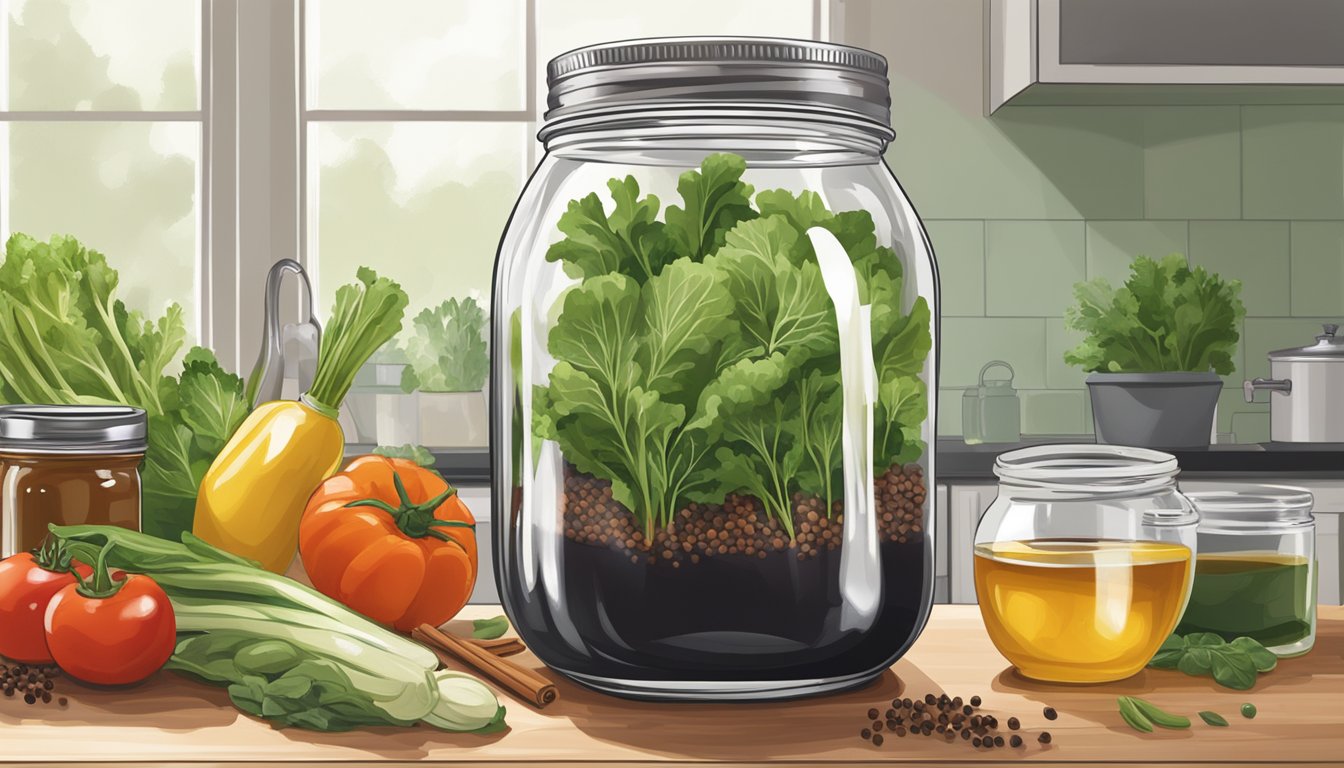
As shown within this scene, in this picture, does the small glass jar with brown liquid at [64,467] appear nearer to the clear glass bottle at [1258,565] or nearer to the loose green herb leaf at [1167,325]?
the clear glass bottle at [1258,565]

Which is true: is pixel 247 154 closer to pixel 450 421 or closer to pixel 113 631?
pixel 450 421

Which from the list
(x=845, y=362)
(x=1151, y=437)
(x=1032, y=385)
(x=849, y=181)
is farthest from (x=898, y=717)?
(x=1032, y=385)

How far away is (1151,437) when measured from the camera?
217 centimetres

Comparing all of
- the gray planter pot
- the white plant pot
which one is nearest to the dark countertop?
the gray planter pot

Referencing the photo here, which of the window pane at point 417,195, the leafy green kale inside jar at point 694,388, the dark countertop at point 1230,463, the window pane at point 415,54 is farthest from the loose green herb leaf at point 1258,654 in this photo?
the window pane at point 415,54

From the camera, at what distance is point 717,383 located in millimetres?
560

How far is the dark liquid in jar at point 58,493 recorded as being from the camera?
701mm

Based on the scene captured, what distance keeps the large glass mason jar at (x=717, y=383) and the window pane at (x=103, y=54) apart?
2.55 meters

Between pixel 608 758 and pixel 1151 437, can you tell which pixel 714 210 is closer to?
pixel 608 758

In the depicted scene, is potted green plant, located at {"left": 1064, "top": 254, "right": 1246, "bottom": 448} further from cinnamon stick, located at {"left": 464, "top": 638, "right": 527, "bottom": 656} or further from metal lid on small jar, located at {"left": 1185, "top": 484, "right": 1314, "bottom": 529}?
cinnamon stick, located at {"left": 464, "top": 638, "right": 527, "bottom": 656}

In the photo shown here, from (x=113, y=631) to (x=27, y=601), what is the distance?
70mm

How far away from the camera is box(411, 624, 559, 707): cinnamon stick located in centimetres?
60

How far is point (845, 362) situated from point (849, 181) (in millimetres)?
119

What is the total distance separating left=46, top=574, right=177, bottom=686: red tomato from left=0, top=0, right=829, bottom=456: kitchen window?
220cm
